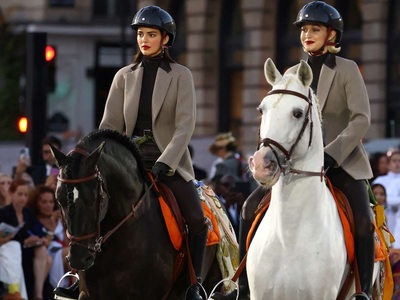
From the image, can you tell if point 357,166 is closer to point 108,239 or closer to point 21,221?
point 108,239

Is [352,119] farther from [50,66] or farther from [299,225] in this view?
[50,66]

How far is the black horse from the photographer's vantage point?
12.5 metres

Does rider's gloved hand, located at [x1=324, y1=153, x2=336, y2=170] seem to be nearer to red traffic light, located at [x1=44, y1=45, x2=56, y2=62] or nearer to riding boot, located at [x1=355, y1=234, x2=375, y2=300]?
riding boot, located at [x1=355, y1=234, x2=375, y2=300]

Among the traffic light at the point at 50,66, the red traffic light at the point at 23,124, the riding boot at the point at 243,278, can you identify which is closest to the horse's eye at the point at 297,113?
the riding boot at the point at 243,278

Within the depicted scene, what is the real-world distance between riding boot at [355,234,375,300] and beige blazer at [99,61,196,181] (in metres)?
1.85

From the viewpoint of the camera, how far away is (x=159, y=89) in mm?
13859

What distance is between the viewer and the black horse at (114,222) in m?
12.5

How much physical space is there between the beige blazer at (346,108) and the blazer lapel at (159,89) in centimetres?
144

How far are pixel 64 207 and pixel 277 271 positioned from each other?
1.67 m

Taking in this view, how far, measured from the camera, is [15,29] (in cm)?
5606

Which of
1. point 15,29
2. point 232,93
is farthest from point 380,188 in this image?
point 15,29

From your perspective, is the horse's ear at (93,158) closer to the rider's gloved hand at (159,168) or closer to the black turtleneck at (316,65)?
the rider's gloved hand at (159,168)

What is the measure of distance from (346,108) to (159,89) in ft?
5.64

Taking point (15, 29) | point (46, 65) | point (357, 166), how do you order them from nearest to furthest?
point (357, 166)
point (46, 65)
point (15, 29)
